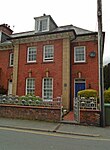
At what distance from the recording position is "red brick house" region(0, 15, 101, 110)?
617 inches

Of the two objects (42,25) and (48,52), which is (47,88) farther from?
(42,25)

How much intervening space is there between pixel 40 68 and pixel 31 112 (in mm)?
6085

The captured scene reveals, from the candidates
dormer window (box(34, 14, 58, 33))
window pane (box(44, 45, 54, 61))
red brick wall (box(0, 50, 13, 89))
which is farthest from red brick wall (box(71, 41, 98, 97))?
red brick wall (box(0, 50, 13, 89))

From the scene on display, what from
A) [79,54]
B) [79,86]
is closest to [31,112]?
[79,86]

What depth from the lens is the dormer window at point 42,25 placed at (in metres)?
18.4

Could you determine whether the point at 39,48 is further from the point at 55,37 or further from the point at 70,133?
the point at 70,133

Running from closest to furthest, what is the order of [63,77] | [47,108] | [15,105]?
[47,108] → [15,105] → [63,77]

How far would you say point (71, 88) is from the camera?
16359 mm

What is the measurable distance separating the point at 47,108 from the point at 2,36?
46.0ft

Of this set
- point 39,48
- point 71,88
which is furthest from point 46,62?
point 71,88

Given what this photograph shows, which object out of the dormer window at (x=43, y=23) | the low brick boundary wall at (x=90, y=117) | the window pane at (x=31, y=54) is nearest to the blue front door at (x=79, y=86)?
the window pane at (x=31, y=54)

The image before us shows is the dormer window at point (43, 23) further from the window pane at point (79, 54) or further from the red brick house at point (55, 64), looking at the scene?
the window pane at point (79, 54)

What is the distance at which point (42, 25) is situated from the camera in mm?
18641

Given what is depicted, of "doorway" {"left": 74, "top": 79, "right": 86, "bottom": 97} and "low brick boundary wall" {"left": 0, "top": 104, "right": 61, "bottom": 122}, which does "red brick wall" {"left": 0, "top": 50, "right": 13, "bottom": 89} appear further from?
"doorway" {"left": 74, "top": 79, "right": 86, "bottom": 97}
